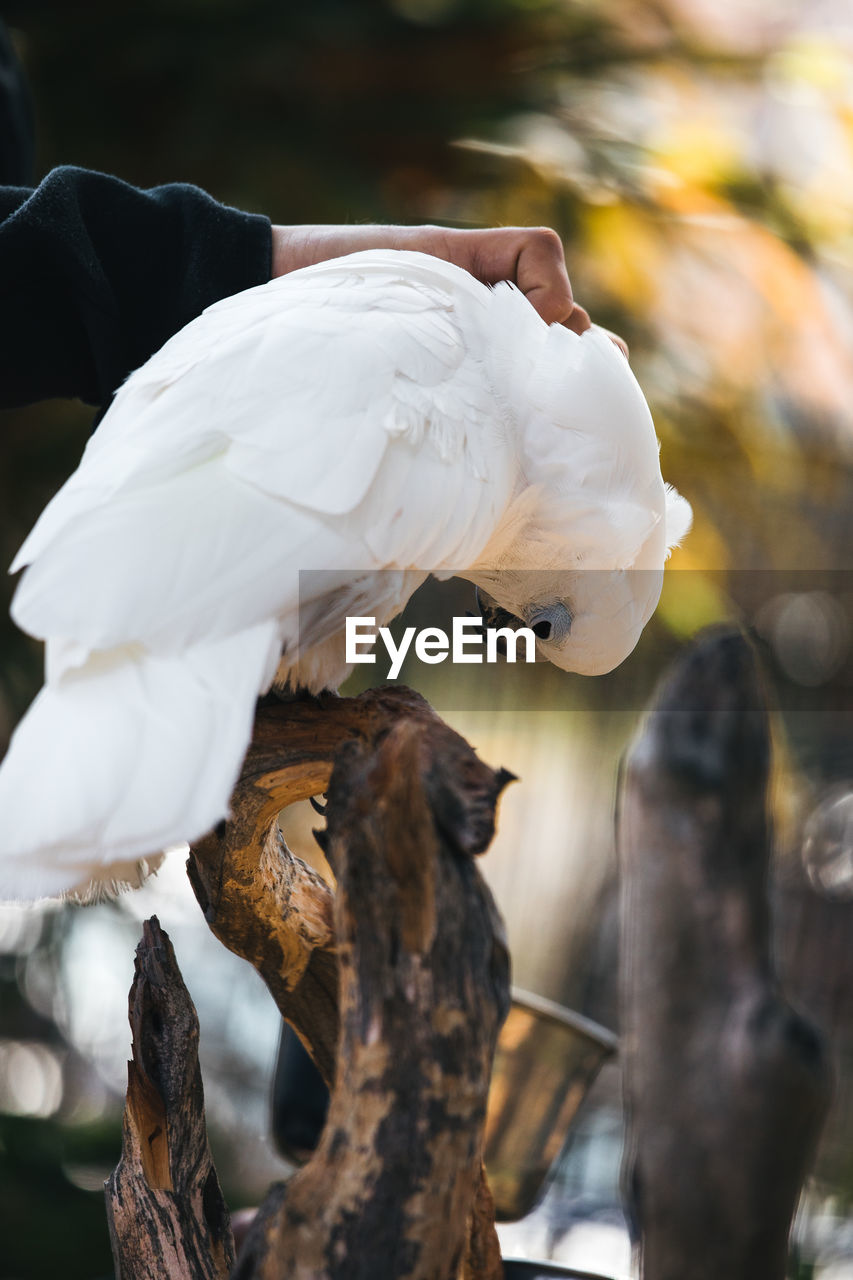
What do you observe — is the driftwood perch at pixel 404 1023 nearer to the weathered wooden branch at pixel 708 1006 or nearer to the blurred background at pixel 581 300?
the weathered wooden branch at pixel 708 1006

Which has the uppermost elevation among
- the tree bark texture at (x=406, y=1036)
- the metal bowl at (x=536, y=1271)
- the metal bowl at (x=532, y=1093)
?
the tree bark texture at (x=406, y=1036)

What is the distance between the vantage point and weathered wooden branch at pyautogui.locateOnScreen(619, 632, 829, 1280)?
0.35m

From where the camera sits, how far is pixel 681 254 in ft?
6.33

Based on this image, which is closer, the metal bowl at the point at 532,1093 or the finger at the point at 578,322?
the finger at the point at 578,322

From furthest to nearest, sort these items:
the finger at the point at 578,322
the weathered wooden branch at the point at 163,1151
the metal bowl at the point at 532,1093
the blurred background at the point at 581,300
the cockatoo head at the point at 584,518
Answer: the blurred background at the point at 581,300 < the metal bowl at the point at 532,1093 < the finger at the point at 578,322 < the cockatoo head at the point at 584,518 < the weathered wooden branch at the point at 163,1151

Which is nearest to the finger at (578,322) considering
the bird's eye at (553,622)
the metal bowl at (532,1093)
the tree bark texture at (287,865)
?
the bird's eye at (553,622)

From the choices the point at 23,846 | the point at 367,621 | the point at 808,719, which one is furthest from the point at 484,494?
the point at 808,719

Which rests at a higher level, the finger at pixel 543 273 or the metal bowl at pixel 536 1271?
the finger at pixel 543 273

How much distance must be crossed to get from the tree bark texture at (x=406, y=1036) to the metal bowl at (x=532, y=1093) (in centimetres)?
54

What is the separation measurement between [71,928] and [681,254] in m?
1.64

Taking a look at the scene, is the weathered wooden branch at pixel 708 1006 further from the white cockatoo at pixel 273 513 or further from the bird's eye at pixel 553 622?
the bird's eye at pixel 553 622

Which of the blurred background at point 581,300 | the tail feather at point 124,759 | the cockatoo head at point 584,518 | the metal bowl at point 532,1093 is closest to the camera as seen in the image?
the tail feather at point 124,759

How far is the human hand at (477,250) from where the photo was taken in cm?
77

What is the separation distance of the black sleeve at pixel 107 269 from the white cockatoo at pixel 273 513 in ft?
0.30
